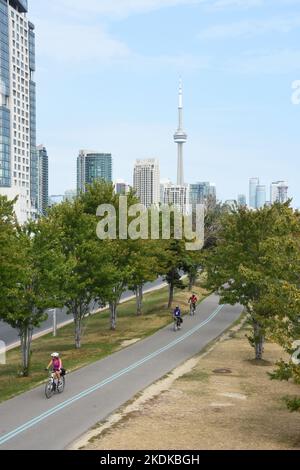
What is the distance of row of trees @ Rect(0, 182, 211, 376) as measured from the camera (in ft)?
82.7

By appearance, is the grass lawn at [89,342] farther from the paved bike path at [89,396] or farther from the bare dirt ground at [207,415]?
the bare dirt ground at [207,415]

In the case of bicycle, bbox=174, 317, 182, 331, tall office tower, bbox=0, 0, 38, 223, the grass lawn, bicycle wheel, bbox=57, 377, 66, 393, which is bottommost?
the grass lawn

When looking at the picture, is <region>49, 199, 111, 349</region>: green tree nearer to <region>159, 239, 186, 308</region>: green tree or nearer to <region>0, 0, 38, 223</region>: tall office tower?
<region>159, 239, 186, 308</region>: green tree

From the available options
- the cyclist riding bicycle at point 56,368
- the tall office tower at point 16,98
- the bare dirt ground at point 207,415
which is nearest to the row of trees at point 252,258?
the bare dirt ground at point 207,415

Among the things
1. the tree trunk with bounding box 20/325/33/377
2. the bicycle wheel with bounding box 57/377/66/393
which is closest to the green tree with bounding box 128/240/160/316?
the tree trunk with bounding box 20/325/33/377

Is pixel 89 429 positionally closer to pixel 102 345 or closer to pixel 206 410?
pixel 206 410

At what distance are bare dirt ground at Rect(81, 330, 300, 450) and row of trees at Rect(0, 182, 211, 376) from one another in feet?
24.6

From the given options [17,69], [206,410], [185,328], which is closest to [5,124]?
[17,69]

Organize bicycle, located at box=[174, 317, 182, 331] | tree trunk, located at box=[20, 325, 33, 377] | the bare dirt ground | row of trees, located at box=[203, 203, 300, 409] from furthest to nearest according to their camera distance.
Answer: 1. bicycle, located at box=[174, 317, 182, 331]
2. tree trunk, located at box=[20, 325, 33, 377]
3. row of trees, located at box=[203, 203, 300, 409]
4. the bare dirt ground

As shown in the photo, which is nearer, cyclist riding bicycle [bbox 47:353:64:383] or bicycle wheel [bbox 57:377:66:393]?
cyclist riding bicycle [bbox 47:353:64:383]

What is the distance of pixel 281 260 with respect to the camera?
774 inches

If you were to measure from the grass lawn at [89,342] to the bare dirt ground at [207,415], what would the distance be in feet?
18.4

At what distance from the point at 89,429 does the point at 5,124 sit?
135 m

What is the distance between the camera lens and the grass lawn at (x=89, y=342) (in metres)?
25.7
